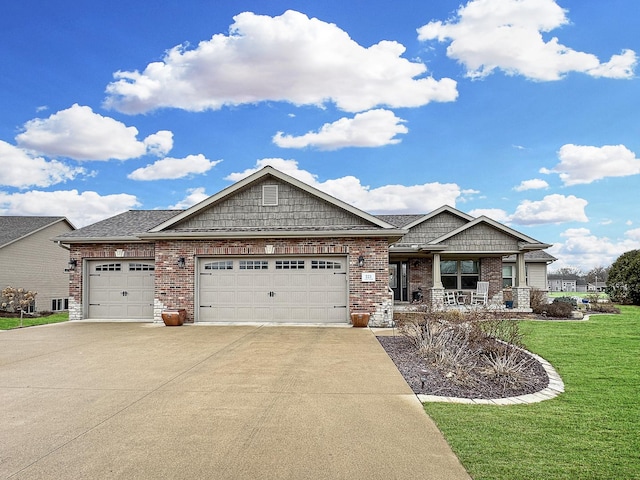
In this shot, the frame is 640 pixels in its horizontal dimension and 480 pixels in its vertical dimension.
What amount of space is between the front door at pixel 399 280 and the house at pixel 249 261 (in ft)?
23.4

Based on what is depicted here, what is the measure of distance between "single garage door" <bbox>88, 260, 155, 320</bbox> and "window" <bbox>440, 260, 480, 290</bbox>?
13.6m

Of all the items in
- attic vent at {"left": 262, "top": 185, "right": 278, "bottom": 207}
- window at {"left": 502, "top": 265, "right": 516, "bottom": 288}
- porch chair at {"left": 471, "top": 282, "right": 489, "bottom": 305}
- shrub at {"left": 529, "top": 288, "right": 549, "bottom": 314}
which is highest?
attic vent at {"left": 262, "top": 185, "right": 278, "bottom": 207}

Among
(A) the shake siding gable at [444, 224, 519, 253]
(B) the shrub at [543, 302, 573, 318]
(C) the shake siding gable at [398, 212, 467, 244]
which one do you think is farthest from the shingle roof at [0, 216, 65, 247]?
(B) the shrub at [543, 302, 573, 318]

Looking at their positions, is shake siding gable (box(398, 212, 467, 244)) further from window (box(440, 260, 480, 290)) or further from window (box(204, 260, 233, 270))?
window (box(204, 260, 233, 270))

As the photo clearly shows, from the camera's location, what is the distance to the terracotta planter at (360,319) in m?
13.9

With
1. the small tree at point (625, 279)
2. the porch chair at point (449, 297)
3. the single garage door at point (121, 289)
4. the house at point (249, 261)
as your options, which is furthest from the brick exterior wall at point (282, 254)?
the small tree at point (625, 279)

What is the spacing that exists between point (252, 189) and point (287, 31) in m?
5.42

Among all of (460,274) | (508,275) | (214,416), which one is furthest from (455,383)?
(508,275)

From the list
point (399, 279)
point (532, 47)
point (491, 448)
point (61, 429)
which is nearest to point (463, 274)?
point (399, 279)

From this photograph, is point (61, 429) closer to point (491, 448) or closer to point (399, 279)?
point (491, 448)

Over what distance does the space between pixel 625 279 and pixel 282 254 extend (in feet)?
78.8

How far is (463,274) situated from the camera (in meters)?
21.8

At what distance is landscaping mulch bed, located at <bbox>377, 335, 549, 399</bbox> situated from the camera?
6580mm

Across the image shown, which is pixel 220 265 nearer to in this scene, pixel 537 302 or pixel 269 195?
pixel 269 195
